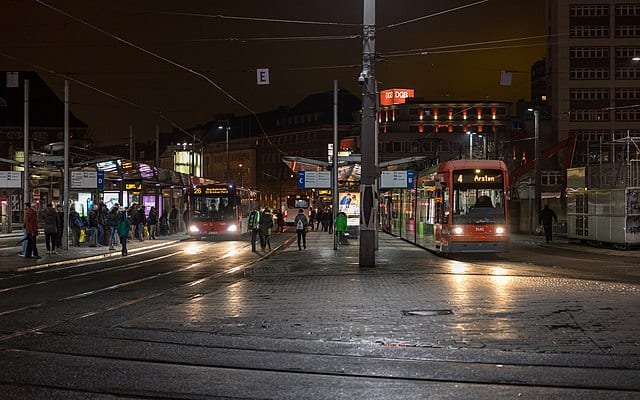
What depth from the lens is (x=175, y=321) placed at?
12.0m

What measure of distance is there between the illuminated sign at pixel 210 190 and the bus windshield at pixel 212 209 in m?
Result: 0.22

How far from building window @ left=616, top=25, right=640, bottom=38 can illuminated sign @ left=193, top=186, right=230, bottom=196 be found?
5621 centimetres

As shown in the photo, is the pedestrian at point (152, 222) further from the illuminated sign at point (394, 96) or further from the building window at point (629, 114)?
the illuminated sign at point (394, 96)

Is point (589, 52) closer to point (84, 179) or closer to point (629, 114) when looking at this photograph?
point (629, 114)

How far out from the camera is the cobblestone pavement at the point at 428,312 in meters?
10.4

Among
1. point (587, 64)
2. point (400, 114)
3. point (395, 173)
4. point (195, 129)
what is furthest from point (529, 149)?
point (195, 129)

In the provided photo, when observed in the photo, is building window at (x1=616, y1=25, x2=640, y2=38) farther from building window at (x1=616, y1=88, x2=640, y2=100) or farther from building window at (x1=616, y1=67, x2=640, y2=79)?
building window at (x1=616, y1=88, x2=640, y2=100)

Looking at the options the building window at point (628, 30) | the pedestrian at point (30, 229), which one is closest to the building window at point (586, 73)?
the building window at point (628, 30)

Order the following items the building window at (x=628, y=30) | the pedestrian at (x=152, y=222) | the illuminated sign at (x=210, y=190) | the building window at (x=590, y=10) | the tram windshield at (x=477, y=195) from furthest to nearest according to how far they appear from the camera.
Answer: the building window at (x=628, y=30) → the building window at (x=590, y=10) → the illuminated sign at (x=210, y=190) → the pedestrian at (x=152, y=222) → the tram windshield at (x=477, y=195)

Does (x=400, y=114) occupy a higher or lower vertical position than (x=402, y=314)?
higher

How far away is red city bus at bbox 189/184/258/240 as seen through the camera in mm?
43375

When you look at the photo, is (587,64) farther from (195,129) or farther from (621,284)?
(195,129)

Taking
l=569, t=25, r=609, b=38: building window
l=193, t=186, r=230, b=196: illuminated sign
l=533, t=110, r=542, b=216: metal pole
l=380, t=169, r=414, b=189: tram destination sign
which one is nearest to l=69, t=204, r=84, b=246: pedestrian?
l=193, t=186, r=230, b=196: illuminated sign

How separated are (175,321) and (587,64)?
79841 millimetres
